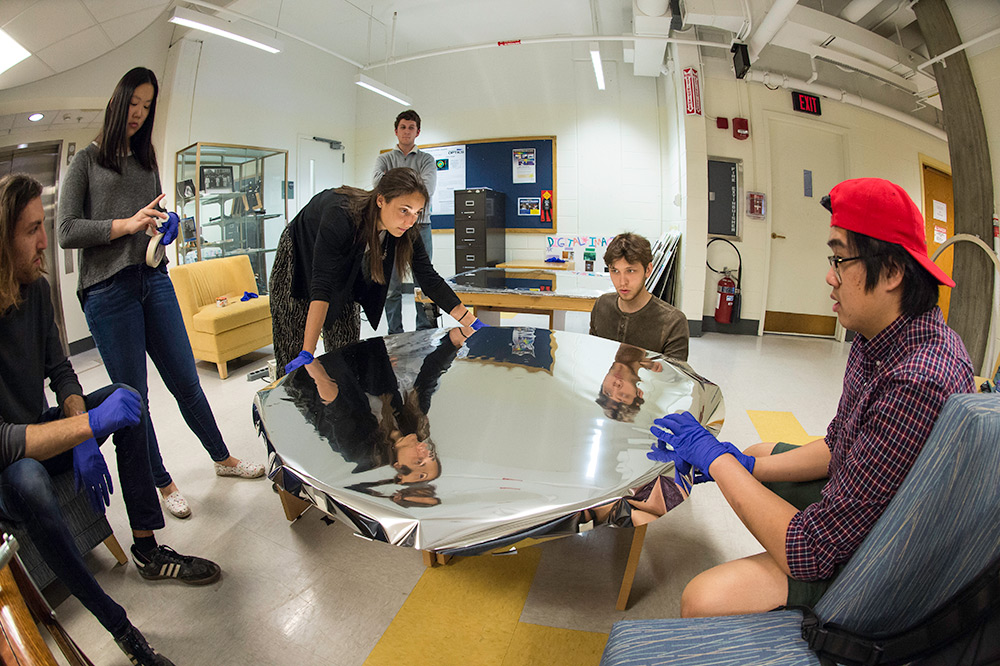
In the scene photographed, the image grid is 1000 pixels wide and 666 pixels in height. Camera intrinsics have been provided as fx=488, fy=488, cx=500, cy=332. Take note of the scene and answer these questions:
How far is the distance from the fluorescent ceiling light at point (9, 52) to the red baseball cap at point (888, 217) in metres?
3.22

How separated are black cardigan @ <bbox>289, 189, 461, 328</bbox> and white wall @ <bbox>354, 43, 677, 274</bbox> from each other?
4122 mm

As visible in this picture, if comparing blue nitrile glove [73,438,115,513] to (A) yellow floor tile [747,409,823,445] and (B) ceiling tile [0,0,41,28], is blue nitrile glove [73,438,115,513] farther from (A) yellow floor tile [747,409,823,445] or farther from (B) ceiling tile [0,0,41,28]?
(A) yellow floor tile [747,409,823,445]

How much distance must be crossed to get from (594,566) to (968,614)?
1151 mm

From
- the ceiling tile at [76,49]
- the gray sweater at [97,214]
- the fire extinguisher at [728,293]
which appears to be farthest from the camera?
the fire extinguisher at [728,293]

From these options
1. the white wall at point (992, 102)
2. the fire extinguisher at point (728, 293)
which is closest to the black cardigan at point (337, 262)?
the white wall at point (992, 102)

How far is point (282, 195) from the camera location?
4.32m

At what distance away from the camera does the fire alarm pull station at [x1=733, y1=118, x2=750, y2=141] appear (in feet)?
15.3

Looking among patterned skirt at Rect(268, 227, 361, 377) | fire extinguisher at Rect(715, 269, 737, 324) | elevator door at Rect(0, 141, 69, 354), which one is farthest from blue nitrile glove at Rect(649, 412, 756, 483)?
fire extinguisher at Rect(715, 269, 737, 324)

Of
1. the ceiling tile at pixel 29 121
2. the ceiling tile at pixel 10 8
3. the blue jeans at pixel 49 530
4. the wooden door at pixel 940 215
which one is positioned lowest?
the blue jeans at pixel 49 530

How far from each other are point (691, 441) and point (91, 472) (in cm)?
159

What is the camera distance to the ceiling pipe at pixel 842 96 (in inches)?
123

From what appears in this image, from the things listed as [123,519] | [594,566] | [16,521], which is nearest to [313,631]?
[16,521]

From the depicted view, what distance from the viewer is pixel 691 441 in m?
1.11

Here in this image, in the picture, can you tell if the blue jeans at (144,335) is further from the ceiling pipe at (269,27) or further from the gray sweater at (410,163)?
the gray sweater at (410,163)
